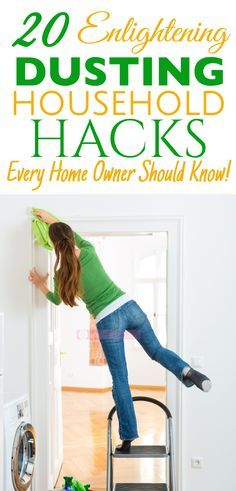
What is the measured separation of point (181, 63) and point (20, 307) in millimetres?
1974

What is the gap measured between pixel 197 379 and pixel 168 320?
881 mm

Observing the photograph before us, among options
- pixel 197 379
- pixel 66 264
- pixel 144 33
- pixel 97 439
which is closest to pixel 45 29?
pixel 144 33

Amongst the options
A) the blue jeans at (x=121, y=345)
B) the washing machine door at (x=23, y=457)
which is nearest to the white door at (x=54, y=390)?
the washing machine door at (x=23, y=457)

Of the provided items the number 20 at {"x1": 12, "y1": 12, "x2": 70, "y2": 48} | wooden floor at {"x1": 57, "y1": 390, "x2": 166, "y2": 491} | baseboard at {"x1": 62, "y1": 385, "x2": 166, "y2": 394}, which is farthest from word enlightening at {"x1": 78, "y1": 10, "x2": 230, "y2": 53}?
baseboard at {"x1": 62, "y1": 385, "x2": 166, "y2": 394}

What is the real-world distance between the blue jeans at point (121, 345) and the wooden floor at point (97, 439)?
1.48 metres

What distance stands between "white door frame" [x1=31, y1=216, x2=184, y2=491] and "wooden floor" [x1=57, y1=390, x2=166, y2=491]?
→ 33.0 inches

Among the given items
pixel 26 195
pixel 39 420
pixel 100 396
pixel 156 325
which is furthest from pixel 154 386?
pixel 26 195

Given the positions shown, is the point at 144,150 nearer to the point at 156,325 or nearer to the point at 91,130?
the point at 91,130

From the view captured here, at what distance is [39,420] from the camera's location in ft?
14.1

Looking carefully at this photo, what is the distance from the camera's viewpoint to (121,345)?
3.65 m

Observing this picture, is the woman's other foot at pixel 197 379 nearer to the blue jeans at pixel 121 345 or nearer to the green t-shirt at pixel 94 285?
the blue jeans at pixel 121 345

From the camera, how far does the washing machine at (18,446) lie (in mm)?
3361

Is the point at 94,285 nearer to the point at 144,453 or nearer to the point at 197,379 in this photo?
the point at 197,379

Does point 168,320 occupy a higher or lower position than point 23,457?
higher
